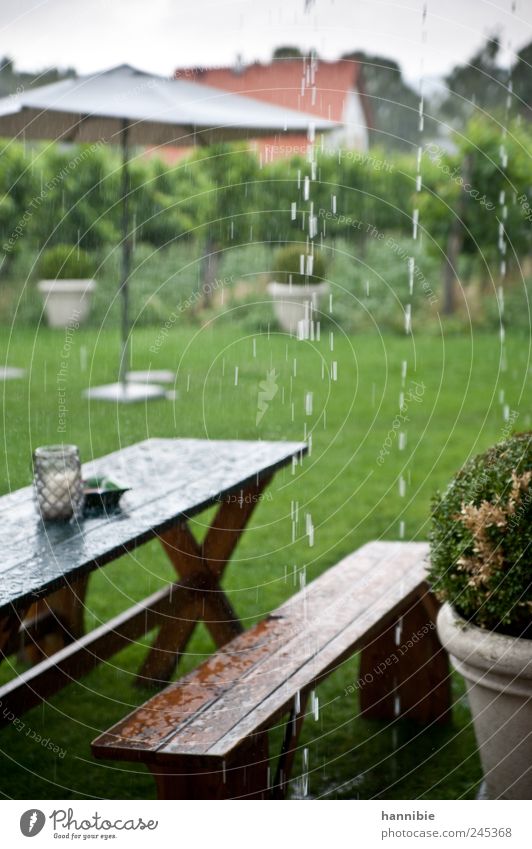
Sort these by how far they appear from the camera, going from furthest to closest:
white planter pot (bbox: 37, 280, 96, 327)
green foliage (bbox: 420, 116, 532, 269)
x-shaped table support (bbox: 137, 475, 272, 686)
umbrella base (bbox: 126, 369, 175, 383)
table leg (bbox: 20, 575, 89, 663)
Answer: green foliage (bbox: 420, 116, 532, 269)
white planter pot (bbox: 37, 280, 96, 327)
umbrella base (bbox: 126, 369, 175, 383)
table leg (bbox: 20, 575, 89, 663)
x-shaped table support (bbox: 137, 475, 272, 686)

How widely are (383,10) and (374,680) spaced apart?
4.73ft

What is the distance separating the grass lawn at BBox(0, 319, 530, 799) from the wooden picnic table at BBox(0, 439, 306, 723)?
156 millimetres

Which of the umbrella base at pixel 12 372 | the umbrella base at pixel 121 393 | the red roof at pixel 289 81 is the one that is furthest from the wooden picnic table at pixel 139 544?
the umbrella base at pixel 12 372

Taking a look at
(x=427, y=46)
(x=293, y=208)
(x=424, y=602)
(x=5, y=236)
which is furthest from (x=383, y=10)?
(x=5, y=236)

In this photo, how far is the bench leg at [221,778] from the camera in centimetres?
175

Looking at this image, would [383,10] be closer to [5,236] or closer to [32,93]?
[32,93]

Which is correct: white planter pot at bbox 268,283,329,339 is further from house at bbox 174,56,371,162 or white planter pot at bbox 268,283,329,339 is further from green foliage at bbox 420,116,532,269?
house at bbox 174,56,371,162

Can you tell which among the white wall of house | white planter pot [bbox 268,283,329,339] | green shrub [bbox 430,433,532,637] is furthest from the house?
white planter pot [bbox 268,283,329,339]

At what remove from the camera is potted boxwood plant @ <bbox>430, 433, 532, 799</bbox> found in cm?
190

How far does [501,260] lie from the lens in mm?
8102

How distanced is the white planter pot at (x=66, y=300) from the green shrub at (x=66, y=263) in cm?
11

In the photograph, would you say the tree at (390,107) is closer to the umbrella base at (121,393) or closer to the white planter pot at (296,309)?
the white planter pot at (296,309)

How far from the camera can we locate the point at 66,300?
22.5 feet

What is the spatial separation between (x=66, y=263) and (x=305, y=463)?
3158 millimetres
